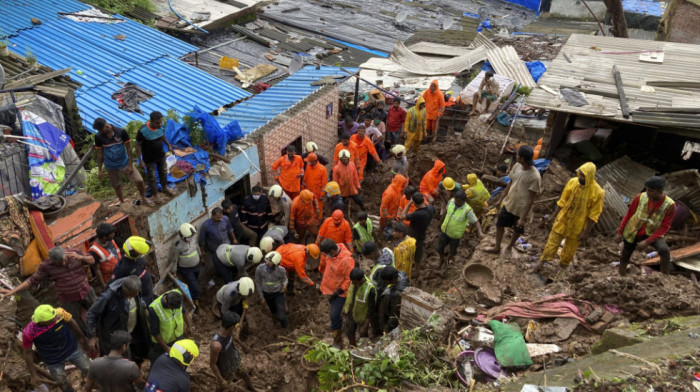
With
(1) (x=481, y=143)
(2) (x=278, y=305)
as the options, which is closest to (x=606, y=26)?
(1) (x=481, y=143)

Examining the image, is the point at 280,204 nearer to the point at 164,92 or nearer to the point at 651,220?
the point at 164,92

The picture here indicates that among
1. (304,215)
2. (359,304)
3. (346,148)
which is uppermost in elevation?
(346,148)

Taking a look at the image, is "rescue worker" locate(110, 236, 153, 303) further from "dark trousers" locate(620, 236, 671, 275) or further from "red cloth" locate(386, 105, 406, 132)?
"red cloth" locate(386, 105, 406, 132)

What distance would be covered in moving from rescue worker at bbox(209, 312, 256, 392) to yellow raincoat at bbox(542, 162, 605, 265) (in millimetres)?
4477

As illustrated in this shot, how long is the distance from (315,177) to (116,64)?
18.0 feet

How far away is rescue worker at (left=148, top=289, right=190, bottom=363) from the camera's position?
6.13m

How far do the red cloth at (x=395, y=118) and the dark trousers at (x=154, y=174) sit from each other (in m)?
6.47

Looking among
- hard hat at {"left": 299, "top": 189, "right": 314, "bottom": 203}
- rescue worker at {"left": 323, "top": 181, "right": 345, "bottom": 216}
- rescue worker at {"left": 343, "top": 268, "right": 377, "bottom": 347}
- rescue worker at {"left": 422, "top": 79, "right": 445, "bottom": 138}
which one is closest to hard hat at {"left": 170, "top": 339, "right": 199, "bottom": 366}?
rescue worker at {"left": 343, "top": 268, "right": 377, "bottom": 347}

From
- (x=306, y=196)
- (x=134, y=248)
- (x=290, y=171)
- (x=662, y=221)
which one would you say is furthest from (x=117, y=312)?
(x=662, y=221)

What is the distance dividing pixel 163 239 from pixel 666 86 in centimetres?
948

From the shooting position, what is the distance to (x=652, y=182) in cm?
624

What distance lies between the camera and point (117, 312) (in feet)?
20.3

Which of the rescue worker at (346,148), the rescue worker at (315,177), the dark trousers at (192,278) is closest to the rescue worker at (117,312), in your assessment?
the dark trousers at (192,278)

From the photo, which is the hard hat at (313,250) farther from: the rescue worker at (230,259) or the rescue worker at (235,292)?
the rescue worker at (235,292)
